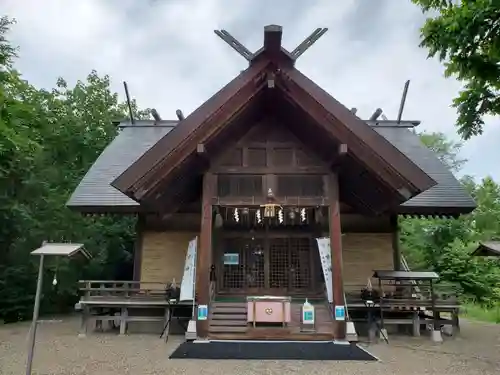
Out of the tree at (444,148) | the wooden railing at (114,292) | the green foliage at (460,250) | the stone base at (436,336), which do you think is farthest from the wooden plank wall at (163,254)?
the tree at (444,148)

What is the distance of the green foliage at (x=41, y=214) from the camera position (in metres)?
13.5

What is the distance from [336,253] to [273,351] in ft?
8.11

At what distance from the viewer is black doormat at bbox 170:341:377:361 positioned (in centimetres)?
667

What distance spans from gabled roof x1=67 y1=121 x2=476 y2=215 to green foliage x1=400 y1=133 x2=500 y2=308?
4894 mm

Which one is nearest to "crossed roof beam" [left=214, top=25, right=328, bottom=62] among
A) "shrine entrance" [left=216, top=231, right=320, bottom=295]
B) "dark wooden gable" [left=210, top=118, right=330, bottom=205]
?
"dark wooden gable" [left=210, top=118, right=330, bottom=205]

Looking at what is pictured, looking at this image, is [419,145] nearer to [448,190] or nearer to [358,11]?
[448,190]

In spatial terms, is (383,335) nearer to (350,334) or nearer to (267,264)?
(350,334)

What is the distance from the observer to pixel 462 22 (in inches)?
246

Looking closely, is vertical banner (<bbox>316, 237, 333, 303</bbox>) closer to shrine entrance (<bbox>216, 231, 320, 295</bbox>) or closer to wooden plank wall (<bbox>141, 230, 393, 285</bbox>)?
shrine entrance (<bbox>216, 231, 320, 295</bbox>)

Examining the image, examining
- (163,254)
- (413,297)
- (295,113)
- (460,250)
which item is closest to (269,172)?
(295,113)

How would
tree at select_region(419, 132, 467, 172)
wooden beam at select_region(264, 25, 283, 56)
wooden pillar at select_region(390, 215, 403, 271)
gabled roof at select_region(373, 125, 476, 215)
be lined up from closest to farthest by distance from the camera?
wooden beam at select_region(264, 25, 283, 56) < gabled roof at select_region(373, 125, 476, 215) < wooden pillar at select_region(390, 215, 403, 271) < tree at select_region(419, 132, 467, 172)

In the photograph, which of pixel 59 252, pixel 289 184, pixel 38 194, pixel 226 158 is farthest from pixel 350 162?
pixel 38 194

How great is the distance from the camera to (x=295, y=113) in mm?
9008

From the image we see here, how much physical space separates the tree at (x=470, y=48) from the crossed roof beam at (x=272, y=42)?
88.3 inches
